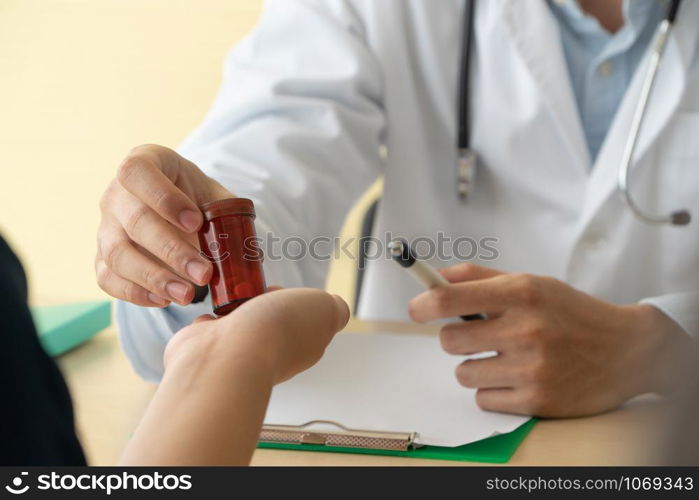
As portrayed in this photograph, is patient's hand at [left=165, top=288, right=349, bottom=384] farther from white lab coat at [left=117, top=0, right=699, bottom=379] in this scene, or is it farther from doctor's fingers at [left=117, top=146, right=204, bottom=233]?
white lab coat at [left=117, top=0, right=699, bottom=379]

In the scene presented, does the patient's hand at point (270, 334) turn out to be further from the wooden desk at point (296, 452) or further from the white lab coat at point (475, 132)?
the white lab coat at point (475, 132)

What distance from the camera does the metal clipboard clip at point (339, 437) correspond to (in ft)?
2.03

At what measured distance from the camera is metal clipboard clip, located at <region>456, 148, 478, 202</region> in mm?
1068

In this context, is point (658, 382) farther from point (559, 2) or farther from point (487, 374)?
point (559, 2)

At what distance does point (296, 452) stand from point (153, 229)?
21cm

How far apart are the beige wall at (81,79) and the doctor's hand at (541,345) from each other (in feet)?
2.49

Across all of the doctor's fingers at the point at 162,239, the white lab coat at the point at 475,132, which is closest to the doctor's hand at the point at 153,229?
the doctor's fingers at the point at 162,239

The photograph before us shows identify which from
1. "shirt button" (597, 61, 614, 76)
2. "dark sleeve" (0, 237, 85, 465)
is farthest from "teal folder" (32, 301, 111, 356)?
"shirt button" (597, 61, 614, 76)

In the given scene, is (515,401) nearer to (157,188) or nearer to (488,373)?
(488,373)

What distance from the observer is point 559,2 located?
108 cm

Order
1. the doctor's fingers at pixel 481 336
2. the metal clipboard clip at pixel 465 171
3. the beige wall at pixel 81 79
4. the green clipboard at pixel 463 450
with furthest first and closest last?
the beige wall at pixel 81 79, the metal clipboard clip at pixel 465 171, the doctor's fingers at pixel 481 336, the green clipboard at pixel 463 450

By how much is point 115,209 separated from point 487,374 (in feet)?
1.11

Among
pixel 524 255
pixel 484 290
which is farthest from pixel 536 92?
pixel 484 290

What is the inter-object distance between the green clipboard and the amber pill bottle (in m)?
0.18
